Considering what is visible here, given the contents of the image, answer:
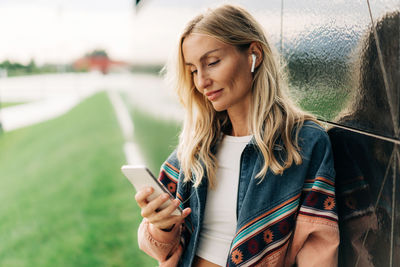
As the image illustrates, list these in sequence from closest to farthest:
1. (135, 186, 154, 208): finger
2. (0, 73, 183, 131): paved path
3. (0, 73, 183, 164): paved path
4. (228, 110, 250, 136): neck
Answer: (135, 186, 154, 208): finger → (228, 110, 250, 136): neck → (0, 73, 183, 164): paved path → (0, 73, 183, 131): paved path

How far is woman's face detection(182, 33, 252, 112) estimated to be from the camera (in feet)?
5.27

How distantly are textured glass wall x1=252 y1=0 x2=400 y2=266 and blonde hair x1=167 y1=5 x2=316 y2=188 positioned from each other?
0.14 meters

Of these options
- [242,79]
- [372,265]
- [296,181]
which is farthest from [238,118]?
[372,265]

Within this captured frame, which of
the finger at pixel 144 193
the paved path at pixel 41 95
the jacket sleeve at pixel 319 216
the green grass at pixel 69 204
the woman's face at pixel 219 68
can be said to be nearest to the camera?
the jacket sleeve at pixel 319 216

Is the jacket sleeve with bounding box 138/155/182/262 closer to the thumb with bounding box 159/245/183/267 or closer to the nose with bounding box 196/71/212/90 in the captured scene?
the thumb with bounding box 159/245/183/267

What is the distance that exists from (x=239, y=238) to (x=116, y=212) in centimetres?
610

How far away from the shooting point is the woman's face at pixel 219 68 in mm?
1607

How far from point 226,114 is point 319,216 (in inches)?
24.9

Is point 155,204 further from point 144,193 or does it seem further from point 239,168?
point 239,168

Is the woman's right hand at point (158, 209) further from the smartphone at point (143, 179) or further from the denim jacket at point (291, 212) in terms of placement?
the denim jacket at point (291, 212)

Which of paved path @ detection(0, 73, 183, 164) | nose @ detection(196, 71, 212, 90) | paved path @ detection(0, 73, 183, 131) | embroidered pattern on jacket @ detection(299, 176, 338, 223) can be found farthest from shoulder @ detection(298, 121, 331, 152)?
paved path @ detection(0, 73, 183, 131)

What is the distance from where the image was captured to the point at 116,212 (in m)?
7.32

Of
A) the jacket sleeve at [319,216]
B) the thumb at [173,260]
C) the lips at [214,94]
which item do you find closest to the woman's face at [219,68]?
the lips at [214,94]

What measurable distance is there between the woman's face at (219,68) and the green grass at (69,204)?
12.2 feet
